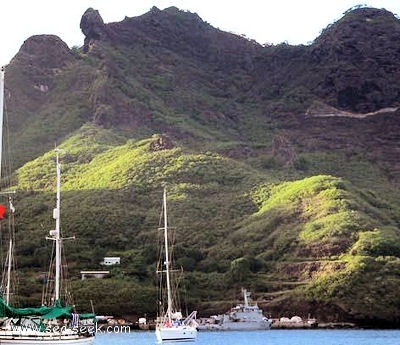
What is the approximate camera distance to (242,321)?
439ft

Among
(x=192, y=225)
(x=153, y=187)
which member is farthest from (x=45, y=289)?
(x=153, y=187)

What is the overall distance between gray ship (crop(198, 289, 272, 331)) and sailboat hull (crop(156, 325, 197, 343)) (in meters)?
36.6

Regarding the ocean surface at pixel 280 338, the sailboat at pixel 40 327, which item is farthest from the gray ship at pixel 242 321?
the sailboat at pixel 40 327

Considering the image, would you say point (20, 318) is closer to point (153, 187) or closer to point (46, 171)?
point (153, 187)

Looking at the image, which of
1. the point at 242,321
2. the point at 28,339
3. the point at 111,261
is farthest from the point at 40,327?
the point at 111,261

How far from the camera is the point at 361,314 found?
439 ft

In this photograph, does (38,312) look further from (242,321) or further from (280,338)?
(242,321)

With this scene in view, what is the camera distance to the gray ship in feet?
438

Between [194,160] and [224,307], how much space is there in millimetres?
54079

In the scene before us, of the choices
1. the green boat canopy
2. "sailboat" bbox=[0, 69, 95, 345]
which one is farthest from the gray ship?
the green boat canopy

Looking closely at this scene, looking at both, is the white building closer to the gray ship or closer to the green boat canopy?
the gray ship

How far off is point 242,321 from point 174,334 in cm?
3911

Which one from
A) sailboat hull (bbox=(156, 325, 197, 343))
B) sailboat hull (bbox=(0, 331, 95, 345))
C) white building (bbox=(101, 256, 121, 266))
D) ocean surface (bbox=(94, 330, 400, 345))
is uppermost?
Result: white building (bbox=(101, 256, 121, 266))

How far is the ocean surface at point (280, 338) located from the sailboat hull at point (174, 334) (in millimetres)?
891
